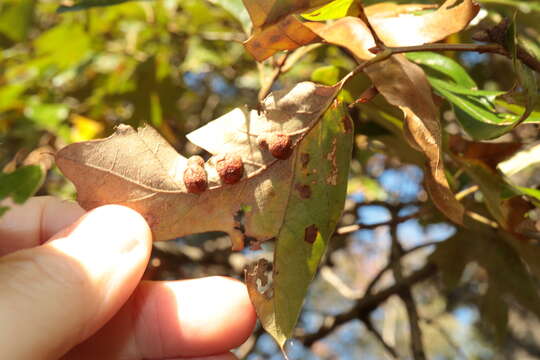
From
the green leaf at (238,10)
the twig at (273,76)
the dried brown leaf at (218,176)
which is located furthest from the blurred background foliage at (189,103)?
the dried brown leaf at (218,176)

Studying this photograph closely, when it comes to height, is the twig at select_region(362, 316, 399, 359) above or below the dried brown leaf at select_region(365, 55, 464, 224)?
below

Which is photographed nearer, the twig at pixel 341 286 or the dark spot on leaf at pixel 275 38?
the dark spot on leaf at pixel 275 38

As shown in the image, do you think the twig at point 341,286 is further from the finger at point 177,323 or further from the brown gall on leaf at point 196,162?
the brown gall on leaf at point 196,162

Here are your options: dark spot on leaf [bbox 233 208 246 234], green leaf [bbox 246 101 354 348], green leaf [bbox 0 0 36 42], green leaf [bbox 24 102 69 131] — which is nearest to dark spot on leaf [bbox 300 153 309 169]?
green leaf [bbox 246 101 354 348]

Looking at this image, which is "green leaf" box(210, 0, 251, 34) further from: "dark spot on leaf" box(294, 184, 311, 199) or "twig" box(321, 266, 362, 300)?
"twig" box(321, 266, 362, 300)

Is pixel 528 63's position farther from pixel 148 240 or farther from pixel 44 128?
pixel 44 128

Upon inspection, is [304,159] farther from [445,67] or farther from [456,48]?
[445,67]

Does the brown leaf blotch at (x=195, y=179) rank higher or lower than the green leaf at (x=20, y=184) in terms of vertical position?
lower
